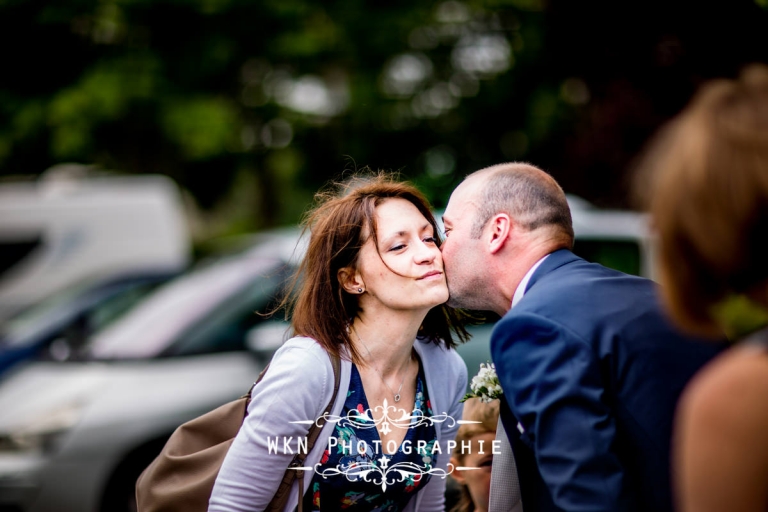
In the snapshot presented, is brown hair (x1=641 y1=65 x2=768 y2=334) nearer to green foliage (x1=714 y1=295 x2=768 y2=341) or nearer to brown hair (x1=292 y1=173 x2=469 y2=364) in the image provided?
brown hair (x1=292 y1=173 x2=469 y2=364)

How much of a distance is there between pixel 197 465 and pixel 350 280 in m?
0.78

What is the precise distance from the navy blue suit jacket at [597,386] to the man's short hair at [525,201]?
1.31ft

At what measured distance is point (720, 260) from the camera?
136 centimetres

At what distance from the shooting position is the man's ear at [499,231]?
8.07ft

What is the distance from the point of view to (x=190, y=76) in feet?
43.6

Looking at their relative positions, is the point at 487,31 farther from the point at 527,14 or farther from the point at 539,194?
the point at 539,194

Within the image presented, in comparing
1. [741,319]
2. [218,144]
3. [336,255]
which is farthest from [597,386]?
[218,144]

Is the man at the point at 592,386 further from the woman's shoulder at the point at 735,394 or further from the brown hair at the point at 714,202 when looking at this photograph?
the woman's shoulder at the point at 735,394

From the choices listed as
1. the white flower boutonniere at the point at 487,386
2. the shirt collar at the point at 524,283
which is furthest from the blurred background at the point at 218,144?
the shirt collar at the point at 524,283

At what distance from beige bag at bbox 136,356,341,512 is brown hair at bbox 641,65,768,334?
1.28 meters

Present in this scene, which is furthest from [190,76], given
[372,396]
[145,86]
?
[372,396]

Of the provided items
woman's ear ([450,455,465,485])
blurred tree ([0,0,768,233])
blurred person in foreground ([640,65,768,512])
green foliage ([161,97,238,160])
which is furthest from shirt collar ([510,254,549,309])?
green foliage ([161,97,238,160])

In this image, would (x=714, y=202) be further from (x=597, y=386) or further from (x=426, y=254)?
(x=426, y=254)

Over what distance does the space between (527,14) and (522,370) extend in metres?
14.0
